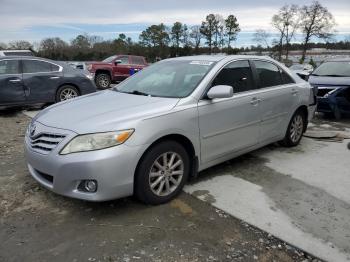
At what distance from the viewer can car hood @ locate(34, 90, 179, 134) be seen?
382 cm

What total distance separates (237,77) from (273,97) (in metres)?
0.80

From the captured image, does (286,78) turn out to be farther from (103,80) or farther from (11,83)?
(103,80)

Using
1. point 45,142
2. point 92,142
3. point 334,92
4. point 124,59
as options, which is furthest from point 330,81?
point 124,59

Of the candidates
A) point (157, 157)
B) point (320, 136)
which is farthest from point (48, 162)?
point (320, 136)

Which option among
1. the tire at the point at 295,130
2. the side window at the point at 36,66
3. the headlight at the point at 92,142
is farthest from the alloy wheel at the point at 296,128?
the side window at the point at 36,66

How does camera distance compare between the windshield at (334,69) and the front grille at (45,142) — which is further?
the windshield at (334,69)

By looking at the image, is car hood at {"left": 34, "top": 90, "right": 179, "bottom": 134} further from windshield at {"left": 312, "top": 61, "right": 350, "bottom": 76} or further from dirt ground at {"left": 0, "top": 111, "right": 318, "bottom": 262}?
windshield at {"left": 312, "top": 61, "right": 350, "bottom": 76}

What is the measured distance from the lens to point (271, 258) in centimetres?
331

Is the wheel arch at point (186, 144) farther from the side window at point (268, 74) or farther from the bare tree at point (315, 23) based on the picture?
the bare tree at point (315, 23)

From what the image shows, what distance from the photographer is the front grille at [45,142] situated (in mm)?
3850

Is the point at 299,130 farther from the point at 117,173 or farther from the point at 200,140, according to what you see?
the point at 117,173

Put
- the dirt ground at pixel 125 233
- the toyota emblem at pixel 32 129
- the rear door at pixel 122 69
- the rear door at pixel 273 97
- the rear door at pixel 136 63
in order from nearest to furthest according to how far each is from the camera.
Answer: the dirt ground at pixel 125 233, the toyota emblem at pixel 32 129, the rear door at pixel 273 97, the rear door at pixel 122 69, the rear door at pixel 136 63

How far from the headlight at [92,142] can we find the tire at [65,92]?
23.2 feet

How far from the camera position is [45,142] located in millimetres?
3982
